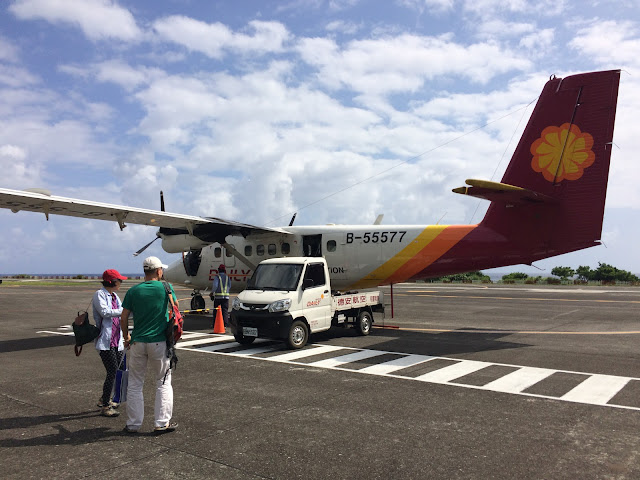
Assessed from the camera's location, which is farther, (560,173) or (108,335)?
(560,173)

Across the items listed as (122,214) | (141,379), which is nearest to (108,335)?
(141,379)

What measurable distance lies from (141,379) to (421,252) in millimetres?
11709

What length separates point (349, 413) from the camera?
7.12 meters

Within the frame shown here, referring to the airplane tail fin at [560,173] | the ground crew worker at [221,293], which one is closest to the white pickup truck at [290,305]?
the ground crew worker at [221,293]

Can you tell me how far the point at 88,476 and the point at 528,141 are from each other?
1415cm

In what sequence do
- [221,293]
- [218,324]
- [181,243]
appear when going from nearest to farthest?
[218,324] < [221,293] < [181,243]

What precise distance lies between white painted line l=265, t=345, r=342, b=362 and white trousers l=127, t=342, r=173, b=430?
5.26 m

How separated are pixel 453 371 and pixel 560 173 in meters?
7.47

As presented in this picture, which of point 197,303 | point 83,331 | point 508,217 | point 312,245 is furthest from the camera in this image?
point 197,303

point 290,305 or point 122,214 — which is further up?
point 122,214

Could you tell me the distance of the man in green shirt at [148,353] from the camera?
6.23 m

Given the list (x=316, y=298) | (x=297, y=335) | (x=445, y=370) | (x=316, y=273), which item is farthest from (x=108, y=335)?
(x=316, y=273)

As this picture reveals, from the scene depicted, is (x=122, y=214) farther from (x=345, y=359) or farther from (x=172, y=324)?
(x=172, y=324)

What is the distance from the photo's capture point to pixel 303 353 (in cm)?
1225
